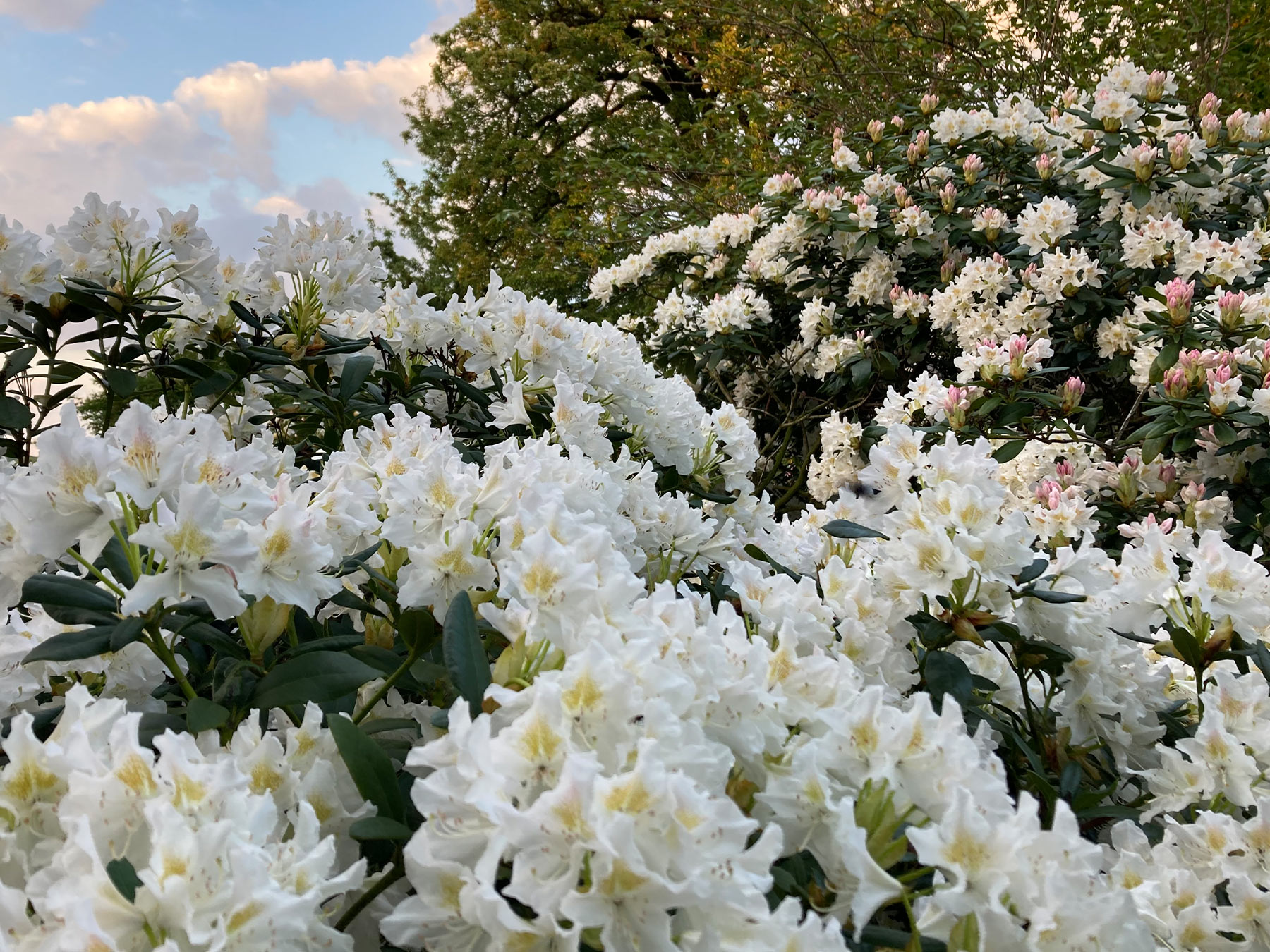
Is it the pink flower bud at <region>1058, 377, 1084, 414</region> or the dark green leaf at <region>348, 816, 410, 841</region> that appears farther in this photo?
the pink flower bud at <region>1058, 377, 1084, 414</region>

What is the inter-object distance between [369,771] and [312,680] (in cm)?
13

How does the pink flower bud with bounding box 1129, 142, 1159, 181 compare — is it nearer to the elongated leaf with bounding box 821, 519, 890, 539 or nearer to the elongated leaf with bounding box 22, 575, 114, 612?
the elongated leaf with bounding box 821, 519, 890, 539

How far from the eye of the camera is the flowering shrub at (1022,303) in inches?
94.1

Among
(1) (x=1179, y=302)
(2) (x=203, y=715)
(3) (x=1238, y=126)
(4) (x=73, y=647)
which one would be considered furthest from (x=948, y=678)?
(3) (x=1238, y=126)

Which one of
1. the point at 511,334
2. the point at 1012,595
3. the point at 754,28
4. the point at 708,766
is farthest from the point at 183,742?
the point at 754,28

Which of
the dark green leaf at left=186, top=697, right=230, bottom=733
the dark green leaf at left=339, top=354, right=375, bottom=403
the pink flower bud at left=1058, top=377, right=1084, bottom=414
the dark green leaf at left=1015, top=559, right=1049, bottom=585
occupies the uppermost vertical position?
the pink flower bud at left=1058, top=377, right=1084, bottom=414

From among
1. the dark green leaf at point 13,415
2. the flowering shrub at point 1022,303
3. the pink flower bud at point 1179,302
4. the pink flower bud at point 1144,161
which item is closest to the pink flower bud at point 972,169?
the flowering shrub at point 1022,303

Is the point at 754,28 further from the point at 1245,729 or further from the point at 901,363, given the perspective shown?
the point at 1245,729

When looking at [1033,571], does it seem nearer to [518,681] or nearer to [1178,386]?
[518,681]

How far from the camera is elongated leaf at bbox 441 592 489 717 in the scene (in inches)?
28.7

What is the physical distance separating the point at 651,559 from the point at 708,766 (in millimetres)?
898

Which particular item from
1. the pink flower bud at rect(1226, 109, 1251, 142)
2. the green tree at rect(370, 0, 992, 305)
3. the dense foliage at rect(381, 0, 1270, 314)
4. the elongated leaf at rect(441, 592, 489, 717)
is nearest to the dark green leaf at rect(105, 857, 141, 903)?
the elongated leaf at rect(441, 592, 489, 717)

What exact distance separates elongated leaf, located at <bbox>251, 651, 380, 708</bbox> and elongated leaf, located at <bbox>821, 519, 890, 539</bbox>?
2.36ft

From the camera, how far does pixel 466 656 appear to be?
0.74 meters
